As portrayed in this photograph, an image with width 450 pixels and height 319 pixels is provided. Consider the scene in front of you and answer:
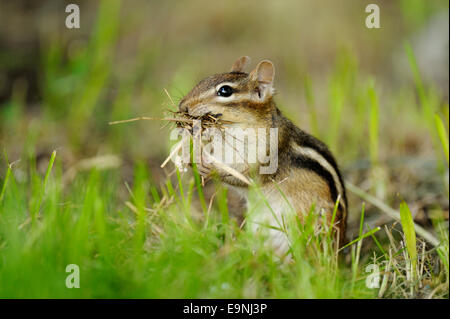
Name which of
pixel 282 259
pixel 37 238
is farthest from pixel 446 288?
pixel 37 238

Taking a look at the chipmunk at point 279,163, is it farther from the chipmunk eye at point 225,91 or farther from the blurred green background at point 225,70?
the blurred green background at point 225,70

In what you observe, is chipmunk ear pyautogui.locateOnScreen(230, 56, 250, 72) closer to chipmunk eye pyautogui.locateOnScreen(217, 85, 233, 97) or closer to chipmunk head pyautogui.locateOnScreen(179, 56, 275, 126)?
chipmunk head pyautogui.locateOnScreen(179, 56, 275, 126)

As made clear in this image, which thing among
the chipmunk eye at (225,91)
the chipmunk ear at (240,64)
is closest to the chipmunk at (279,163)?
the chipmunk eye at (225,91)

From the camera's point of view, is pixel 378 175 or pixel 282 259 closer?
pixel 282 259

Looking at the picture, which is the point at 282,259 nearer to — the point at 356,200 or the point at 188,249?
the point at 188,249

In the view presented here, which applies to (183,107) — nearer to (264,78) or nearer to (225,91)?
(225,91)

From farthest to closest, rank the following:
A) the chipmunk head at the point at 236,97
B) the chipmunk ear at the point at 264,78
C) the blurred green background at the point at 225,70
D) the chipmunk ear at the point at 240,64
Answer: the blurred green background at the point at 225,70 < the chipmunk ear at the point at 240,64 < the chipmunk ear at the point at 264,78 < the chipmunk head at the point at 236,97

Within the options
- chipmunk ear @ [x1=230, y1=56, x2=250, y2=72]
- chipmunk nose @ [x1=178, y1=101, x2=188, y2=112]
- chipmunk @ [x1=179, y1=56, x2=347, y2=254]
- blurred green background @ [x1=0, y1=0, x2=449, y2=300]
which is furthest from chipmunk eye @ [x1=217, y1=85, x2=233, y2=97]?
chipmunk ear @ [x1=230, y1=56, x2=250, y2=72]
